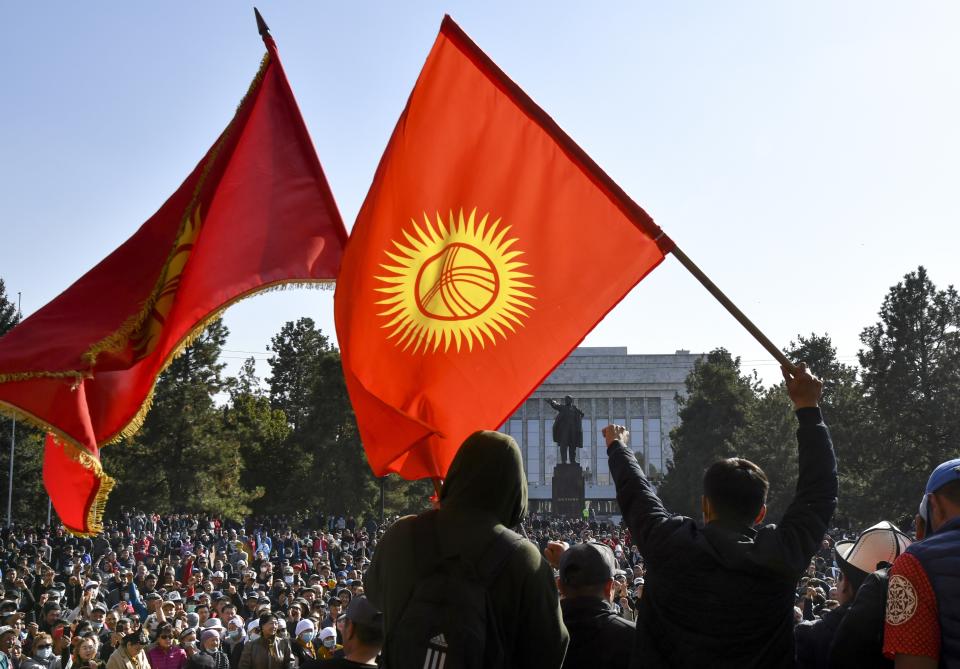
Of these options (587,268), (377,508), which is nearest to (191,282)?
(587,268)

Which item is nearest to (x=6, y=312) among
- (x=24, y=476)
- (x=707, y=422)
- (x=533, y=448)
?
(x=24, y=476)

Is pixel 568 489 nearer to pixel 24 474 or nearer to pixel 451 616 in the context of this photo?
pixel 24 474

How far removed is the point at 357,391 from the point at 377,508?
36.7 meters

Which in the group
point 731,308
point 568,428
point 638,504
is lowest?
point 638,504

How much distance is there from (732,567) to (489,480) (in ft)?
2.19

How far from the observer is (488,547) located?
8.64 ft

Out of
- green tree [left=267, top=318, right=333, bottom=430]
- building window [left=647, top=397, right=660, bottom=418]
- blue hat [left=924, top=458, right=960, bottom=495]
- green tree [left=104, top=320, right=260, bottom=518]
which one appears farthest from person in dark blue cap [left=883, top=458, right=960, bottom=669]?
building window [left=647, top=397, right=660, bottom=418]

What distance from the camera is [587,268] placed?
4535mm

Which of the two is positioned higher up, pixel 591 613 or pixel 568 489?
pixel 568 489

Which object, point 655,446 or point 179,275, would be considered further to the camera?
point 655,446

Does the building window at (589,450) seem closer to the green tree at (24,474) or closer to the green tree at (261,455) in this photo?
the green tree at (261,455)

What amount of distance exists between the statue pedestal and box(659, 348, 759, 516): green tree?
12.9m

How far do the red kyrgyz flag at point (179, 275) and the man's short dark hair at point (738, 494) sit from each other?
284 cm

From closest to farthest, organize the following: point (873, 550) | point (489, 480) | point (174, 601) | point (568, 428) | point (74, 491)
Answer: point (489, 480)
point (873, 550)
point (74, 491)
point (174, 601)
point (568, 428)
